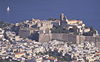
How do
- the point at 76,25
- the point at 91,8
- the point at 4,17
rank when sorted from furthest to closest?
1. the point at 91,8
2. the point at 4,17
3. the point at 76,25

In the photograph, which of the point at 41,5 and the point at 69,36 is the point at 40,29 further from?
the point at 41,5

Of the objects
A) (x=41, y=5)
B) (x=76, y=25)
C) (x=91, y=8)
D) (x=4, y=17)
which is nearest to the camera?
(x=76, y=25)

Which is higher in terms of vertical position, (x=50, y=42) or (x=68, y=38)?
(x=68, y=38)

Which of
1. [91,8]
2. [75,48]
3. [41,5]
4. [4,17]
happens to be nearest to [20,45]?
[75,48]

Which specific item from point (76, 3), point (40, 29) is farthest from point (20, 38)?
point (76, 3)

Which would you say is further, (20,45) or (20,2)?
(20,2)

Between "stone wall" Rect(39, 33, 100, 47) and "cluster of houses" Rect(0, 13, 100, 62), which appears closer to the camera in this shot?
"cluster of houses" Rect(0, 13, 100, 62)

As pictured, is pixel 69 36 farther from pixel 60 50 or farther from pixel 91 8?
pixel 91 8

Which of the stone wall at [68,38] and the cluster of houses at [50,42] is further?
the stone wall at [68,38]

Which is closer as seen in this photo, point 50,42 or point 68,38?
point 50,42
